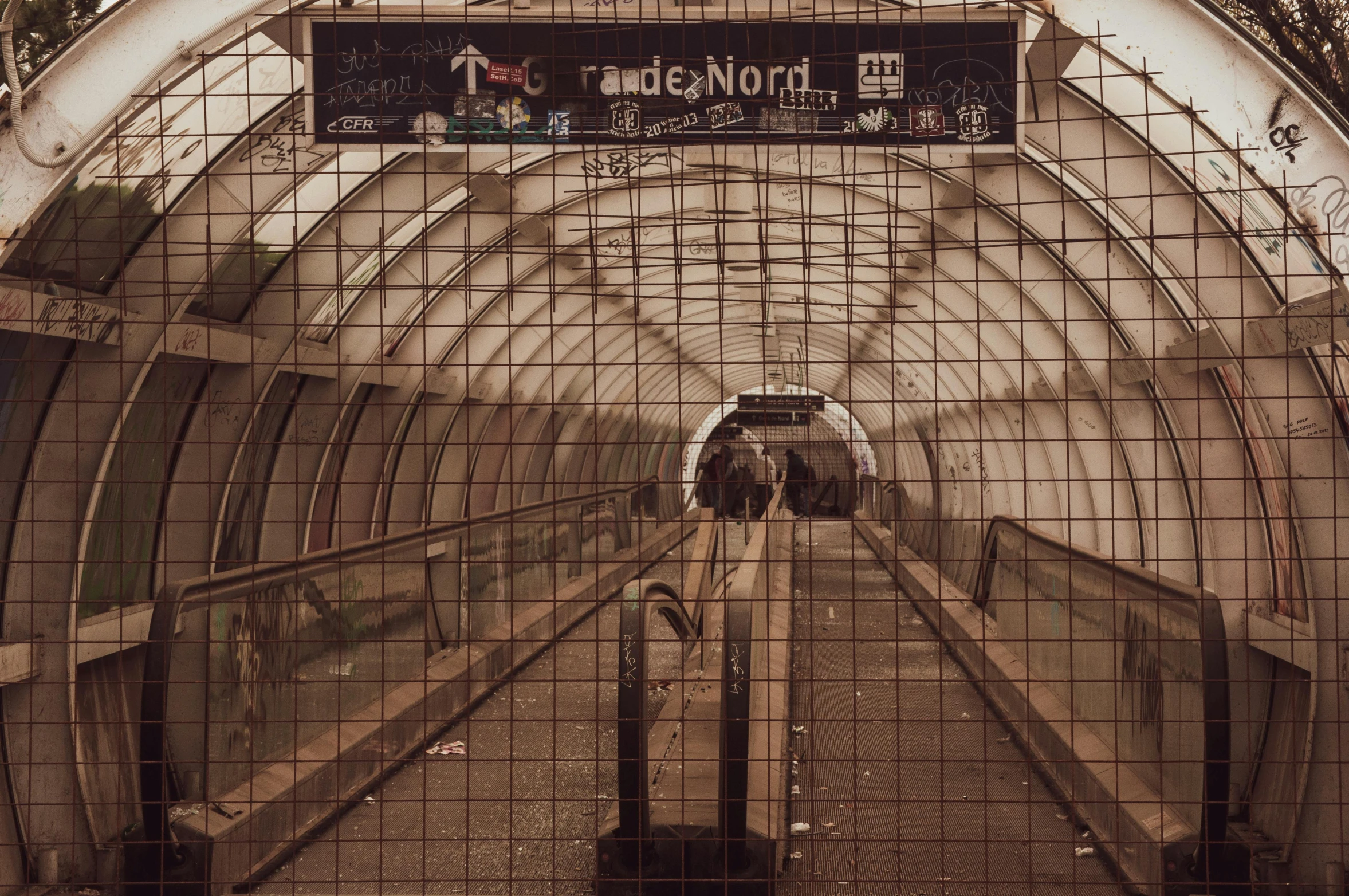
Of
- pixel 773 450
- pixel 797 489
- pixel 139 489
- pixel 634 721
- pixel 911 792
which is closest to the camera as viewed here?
pixel 634 721

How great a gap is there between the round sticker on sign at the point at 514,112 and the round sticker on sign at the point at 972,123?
6.20 ft

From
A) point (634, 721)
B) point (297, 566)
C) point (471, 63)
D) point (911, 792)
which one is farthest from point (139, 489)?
point (911, 792)

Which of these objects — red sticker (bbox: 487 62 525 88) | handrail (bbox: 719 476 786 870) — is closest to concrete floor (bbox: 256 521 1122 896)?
handrail (bbox: 719 476 786 870)

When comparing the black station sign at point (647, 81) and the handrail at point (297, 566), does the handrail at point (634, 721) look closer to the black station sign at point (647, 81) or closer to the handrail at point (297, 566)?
the handrail at point (297, 566)

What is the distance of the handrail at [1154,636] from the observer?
5.40 m

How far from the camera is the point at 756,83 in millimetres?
5047

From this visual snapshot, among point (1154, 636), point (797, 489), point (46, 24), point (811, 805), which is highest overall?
point (46, 24)

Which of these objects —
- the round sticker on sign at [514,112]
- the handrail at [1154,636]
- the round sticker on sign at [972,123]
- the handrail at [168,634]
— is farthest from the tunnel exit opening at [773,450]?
the round sticker on sign at [514,112]

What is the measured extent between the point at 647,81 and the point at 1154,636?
4.24 meters

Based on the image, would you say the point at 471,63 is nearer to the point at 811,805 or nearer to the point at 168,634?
the point at 168,634

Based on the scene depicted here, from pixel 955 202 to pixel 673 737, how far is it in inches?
179

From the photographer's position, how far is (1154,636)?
6.75m

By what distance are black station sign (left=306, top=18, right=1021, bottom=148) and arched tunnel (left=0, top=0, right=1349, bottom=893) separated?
7cm

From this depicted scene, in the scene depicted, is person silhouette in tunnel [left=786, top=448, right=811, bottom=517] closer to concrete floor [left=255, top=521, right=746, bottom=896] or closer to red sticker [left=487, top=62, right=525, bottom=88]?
concrete floor [left=255, top=521, right=746, bottom=896]
